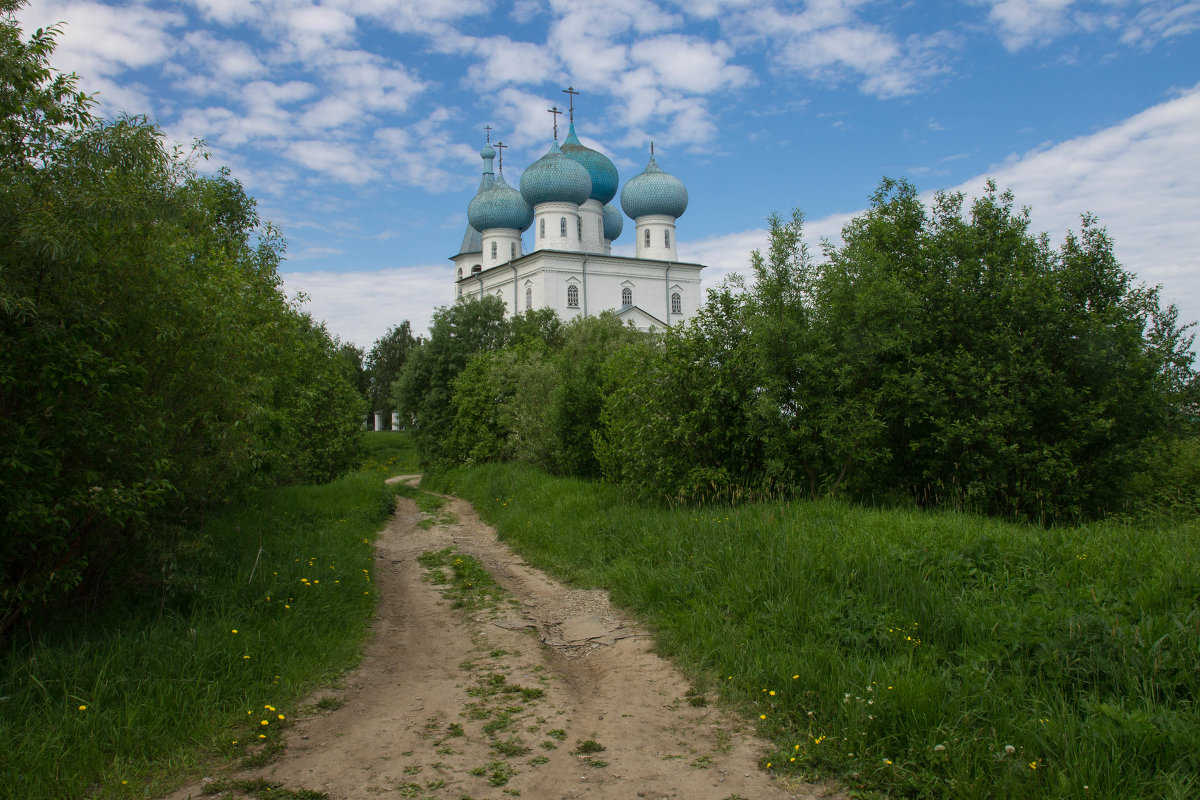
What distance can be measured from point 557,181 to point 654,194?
20.4 feet

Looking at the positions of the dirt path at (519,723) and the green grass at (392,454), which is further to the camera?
the green grass at (392,454)

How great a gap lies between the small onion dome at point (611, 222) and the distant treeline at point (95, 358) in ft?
149

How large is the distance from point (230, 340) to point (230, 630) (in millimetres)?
2400

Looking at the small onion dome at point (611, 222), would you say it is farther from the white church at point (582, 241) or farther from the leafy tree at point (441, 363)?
the leafy tree at point (441, 363)

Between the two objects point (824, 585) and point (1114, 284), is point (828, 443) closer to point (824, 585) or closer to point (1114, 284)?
point (824, 585)

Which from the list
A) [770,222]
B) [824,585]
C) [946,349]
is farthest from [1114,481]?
[824,585]

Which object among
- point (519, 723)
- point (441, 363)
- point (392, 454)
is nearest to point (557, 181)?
point (392, 454)

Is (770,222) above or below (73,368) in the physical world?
above

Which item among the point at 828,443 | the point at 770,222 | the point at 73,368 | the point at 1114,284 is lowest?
→ the point at 828,443

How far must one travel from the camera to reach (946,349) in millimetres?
11352

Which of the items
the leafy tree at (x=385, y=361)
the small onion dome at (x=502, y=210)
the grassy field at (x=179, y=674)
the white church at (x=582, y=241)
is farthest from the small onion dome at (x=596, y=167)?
the grassy field at (x=179, y=674)

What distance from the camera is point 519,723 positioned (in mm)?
4980

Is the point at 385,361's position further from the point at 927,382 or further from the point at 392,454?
the point at 927,382

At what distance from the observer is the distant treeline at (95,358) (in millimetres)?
4863
